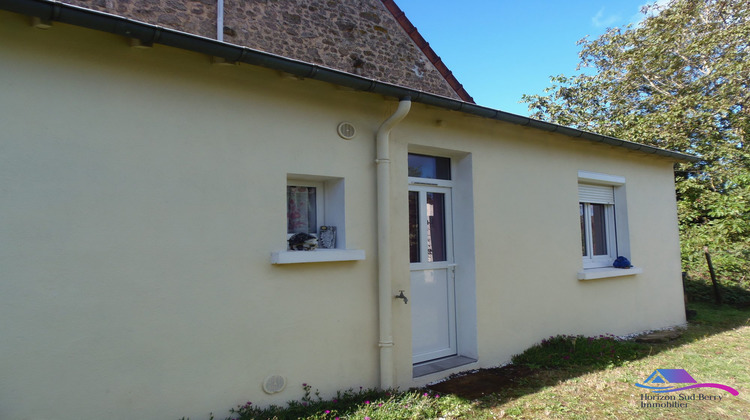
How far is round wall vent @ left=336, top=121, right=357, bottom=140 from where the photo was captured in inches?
156

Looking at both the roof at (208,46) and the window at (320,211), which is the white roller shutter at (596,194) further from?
the window at (320,211)

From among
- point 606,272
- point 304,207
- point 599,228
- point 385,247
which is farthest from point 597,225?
point 304,207

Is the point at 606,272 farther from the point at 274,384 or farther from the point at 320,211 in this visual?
the point at 274,384

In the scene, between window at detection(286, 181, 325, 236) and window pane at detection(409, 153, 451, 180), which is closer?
window at detection(286, 181, 325, 236)

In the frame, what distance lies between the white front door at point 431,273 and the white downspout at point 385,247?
0.68 metres

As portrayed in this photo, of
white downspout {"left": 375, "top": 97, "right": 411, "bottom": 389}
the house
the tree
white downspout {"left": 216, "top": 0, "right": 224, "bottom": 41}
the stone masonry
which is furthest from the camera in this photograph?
the tree

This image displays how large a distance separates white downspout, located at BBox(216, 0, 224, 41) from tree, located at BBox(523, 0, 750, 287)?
11.8 m

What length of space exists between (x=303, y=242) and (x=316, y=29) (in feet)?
17.7

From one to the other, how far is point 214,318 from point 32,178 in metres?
1.49

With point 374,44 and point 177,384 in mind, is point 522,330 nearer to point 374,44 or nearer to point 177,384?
point 177,384

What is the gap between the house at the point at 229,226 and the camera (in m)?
2.64

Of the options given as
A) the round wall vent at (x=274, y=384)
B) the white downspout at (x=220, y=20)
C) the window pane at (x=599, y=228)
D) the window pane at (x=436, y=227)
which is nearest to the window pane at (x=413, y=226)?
the window pane at (x=436, y=227)

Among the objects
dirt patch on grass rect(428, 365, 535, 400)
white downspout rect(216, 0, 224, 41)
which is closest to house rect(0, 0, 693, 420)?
dirt patch on grass rect(428, 365, 535, 400)

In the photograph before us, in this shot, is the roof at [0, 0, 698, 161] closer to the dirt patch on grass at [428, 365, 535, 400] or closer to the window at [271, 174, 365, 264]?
the window at [271, 174, 365, 264]
